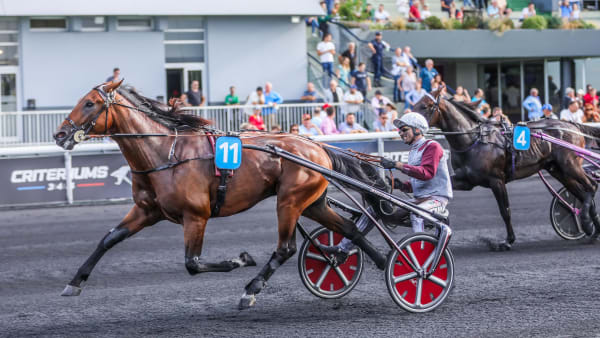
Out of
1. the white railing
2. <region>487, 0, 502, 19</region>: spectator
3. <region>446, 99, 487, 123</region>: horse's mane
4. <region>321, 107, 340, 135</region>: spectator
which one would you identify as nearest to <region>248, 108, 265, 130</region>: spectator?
the white railing

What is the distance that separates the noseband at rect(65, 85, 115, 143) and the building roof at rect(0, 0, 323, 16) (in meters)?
13.8

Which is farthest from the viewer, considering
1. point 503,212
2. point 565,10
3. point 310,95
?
point 565,10

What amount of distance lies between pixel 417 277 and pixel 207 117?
11.7 metres

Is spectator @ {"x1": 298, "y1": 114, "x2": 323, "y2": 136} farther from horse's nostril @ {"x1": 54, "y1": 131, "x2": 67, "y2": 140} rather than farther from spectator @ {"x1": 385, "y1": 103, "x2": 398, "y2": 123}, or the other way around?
horse's nostril @ {"x1": 54, "y1": 131, "x2": 67, "y2": 140}

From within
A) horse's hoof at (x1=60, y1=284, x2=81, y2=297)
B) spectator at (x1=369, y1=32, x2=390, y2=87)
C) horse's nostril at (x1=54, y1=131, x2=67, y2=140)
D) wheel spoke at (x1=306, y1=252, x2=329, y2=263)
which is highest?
spectator at (x1=369, y1=32, x2=390, y2=87)

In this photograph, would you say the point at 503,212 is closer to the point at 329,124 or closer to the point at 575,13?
the point at 329,124

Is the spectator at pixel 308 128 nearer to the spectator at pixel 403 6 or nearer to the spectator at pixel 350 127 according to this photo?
the spectator at pixel 350 127

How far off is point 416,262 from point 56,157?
366 inches

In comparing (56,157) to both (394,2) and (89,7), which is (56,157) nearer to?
(89,7)

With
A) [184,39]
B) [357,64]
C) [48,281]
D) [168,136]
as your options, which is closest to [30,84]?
[184,39]

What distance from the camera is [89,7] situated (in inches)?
782

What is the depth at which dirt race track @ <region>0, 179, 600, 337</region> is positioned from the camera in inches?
236

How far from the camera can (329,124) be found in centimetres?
1716

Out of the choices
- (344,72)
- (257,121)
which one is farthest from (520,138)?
(344,72)
